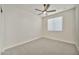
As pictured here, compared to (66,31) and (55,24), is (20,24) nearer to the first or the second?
(55,24)

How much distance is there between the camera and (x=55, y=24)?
1.57 meters

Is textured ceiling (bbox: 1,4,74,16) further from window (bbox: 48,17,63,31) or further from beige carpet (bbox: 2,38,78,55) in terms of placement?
beige carpet (bbox: 2,38,78,55)

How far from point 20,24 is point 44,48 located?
0.47 metres

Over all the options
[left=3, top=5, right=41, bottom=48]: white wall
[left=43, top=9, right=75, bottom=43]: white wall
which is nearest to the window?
[left=43, top=9, right=75, bottom=43]: white wall

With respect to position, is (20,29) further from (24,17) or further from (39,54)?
(39,54)

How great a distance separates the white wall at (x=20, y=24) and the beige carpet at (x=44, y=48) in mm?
94

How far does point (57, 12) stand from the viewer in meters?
1.56

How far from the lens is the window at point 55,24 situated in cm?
156

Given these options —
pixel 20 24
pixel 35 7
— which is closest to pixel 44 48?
pixel 20 24

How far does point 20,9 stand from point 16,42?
0.46 metres

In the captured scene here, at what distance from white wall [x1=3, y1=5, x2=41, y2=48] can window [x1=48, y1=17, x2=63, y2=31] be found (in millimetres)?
155

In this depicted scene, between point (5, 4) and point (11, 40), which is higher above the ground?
point (5, 4)

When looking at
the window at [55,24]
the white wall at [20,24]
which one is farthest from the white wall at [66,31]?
the white wall at [20,24]

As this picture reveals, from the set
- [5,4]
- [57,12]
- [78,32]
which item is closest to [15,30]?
[5,4]
